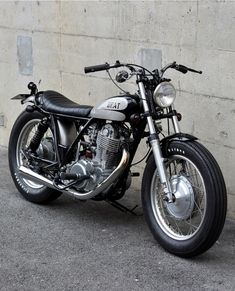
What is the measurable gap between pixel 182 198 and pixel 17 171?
77.5 inches

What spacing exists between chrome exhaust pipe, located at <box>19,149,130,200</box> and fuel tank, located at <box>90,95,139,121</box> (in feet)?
0.90

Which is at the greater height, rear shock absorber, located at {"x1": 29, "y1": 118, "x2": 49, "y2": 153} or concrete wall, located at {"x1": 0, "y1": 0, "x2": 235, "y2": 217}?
concrete wall, located at {"x1": 0, "y1": 0, "x2": 235, "y2": 217}

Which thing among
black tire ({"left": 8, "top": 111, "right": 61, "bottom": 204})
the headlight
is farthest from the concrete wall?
black tire ({"left": 8, "top": 111, "right": 61, "bottom": 204})

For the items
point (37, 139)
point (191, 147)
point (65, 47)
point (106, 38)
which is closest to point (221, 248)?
point (191, 147)

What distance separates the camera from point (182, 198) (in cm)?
437

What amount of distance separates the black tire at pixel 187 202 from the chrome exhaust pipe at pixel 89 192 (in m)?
0.19

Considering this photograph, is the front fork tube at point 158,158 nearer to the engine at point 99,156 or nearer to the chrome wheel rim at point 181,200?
the chrome wheel rim at point 181,200

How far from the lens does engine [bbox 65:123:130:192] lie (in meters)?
4.73

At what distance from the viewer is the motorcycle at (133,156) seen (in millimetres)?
4250

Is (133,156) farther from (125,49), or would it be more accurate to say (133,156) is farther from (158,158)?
(125,49)

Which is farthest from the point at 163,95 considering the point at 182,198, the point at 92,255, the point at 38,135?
the point at 38,135

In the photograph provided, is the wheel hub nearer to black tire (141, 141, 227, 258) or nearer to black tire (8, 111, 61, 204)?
black tire (141, 141, 227, 258)

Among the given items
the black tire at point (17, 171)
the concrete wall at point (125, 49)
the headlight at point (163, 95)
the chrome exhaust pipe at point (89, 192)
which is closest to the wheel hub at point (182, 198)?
the chrome exhaust pipe at point (89, 192)

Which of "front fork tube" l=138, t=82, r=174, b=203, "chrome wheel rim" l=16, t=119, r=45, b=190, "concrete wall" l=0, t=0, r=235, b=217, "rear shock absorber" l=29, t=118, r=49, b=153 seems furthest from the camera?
"chrome wheel rim" l=16, t=119, r=45, b=190
